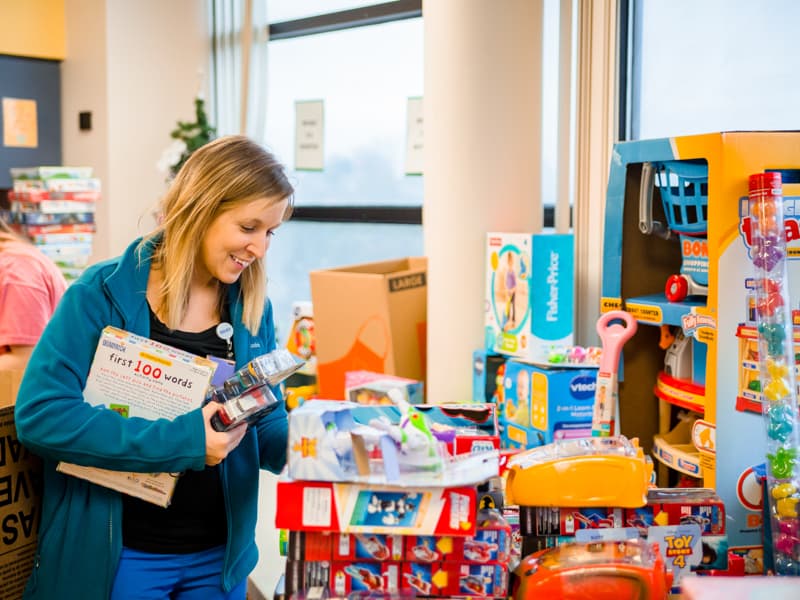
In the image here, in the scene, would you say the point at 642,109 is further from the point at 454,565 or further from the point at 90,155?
the point at 90,155

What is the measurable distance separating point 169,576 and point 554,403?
1.37 m

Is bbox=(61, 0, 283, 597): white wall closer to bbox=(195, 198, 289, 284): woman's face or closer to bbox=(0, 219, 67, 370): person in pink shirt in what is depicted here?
bbox=(0, 219, 67, 370): person in pink shirt

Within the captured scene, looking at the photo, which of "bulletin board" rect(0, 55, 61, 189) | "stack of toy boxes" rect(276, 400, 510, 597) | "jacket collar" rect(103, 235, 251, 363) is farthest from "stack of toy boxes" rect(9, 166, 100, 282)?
"stack of toy boxes" rect(276, 400, 510, 597)

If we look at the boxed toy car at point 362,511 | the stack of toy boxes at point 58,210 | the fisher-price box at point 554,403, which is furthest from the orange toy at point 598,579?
the stack of toy boxes at point 58,210

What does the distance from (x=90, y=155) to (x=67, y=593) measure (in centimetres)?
413

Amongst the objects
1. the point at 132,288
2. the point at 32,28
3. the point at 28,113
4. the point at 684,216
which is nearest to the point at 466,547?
the point at 132,288

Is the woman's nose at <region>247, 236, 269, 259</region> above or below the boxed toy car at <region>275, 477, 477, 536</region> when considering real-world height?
above

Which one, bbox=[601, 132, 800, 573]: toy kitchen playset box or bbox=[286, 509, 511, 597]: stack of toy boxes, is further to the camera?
bbox=[601, 132, 800, 573]: toy kitchen playset box

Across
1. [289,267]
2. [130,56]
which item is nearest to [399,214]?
[289,267]

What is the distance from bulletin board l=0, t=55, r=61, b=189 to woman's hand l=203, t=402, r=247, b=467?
4.17 meters

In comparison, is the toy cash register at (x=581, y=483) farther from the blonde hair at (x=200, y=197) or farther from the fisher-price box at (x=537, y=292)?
the fisher-price box at (x=537, y=292)

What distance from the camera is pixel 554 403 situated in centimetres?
276

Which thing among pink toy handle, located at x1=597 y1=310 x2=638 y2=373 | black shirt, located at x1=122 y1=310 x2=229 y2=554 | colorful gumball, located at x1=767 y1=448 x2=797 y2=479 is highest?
pink toy handle, located at x1=597 y1=310 x2=638 y2=373

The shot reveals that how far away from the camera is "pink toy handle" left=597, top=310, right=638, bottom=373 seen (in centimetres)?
245
